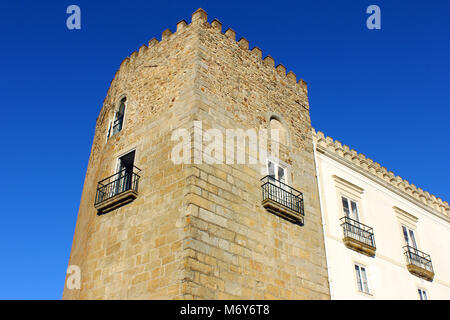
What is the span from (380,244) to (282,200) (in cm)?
524

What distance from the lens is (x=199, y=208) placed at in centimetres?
1104

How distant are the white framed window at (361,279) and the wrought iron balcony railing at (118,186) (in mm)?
7562

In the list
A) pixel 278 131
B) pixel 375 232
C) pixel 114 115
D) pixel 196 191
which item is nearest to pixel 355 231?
pixel 375 232

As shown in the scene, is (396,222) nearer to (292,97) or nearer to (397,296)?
(397,296)

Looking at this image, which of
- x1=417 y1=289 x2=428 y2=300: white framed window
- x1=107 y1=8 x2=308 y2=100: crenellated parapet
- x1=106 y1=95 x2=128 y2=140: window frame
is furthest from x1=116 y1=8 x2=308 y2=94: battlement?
x1=417 y1=289 x2=428 y2=300: white framed window

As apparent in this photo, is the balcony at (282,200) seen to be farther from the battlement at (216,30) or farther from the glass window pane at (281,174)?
the battlement at (216,30)

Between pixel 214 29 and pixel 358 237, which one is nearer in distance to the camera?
pixel 214 29

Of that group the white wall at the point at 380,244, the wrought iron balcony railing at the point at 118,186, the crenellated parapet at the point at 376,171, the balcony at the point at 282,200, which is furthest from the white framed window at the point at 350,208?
the wrought iron balcony railing at the point at 118,186

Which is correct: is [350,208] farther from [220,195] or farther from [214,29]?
[214,29]

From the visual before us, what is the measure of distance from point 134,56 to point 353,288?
415 inches

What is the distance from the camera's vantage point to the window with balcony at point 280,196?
1283cm

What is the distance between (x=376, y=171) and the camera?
18.7m

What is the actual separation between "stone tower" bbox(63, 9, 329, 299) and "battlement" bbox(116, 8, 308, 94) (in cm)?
4
